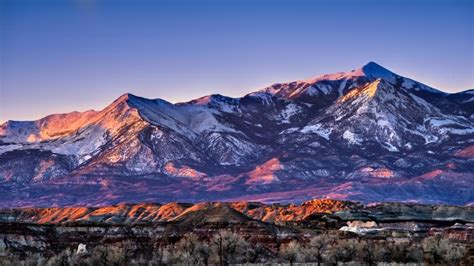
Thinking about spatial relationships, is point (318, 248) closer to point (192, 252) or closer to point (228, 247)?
point (228, 247)

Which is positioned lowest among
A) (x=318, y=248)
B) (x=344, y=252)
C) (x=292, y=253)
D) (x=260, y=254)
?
(x=260, y=254)

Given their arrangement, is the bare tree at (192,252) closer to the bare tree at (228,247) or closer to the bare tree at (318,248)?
the bare tree at (228,247)

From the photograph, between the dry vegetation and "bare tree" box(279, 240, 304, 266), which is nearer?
the dry vegetation

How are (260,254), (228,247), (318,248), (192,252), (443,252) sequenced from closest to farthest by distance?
(443,252)
(318,248)
(192,252)
(228,247)
(260,254)

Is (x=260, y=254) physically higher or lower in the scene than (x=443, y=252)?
higher

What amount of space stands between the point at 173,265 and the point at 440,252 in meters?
47.8

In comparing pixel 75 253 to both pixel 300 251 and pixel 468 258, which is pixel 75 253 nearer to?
pixel 300 251

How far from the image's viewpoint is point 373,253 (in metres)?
179

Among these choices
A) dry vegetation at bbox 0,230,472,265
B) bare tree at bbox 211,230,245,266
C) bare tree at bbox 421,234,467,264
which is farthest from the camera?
bare tree at bbox 211,230,245,266

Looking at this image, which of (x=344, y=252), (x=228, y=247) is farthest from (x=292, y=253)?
(x=228, y=247)

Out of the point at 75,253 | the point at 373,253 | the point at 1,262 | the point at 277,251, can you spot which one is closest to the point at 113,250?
the point at 75,253

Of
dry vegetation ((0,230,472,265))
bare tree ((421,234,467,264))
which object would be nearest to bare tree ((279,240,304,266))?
dry vegetation ((0,230,472,265))

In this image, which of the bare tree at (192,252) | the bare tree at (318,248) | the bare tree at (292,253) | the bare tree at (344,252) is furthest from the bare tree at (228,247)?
the bare tree at (344,252)

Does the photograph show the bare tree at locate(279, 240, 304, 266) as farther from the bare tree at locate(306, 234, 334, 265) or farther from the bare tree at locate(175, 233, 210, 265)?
the bare tree at locate(175, 233, 210, 265)
